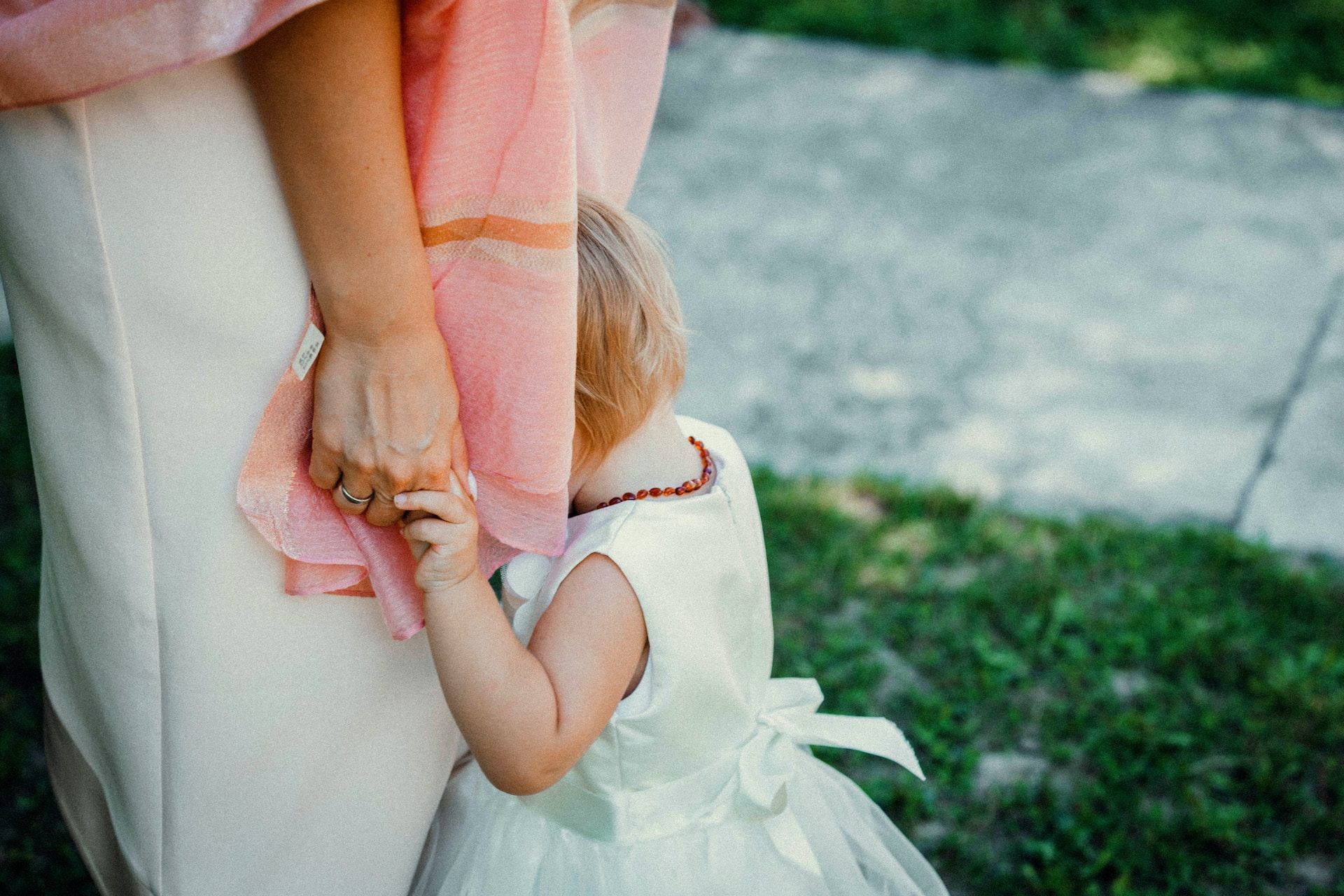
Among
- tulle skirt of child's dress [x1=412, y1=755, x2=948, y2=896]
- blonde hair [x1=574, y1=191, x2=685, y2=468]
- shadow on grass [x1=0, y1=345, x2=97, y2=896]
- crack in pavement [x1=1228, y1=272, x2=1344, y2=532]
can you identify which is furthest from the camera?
crack in pavement [x1=1228, y1=272, x2=1344, y2=532]

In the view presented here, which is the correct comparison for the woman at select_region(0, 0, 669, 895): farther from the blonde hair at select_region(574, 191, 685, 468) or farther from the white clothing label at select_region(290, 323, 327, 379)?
the blonde hair at select_region(574, 191, 685, 468)

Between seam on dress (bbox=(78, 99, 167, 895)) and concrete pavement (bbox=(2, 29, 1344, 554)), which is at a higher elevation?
seam on dress (bbox=(78, 99, 167, 895))

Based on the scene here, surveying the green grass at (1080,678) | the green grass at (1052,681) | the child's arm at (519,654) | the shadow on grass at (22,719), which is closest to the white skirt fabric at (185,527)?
the child's arm at (519,654)

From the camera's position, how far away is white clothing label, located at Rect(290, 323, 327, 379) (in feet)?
3.47

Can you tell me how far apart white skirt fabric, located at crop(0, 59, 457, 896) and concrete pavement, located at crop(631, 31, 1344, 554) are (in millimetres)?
2277

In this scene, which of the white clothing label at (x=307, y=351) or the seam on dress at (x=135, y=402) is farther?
the white clothing label at (x=307, y=351)

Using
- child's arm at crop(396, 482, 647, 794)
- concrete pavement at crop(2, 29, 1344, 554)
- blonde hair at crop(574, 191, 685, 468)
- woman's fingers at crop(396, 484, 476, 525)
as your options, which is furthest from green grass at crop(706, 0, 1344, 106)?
woman's fingers at crop(396, 484, 476, 525)

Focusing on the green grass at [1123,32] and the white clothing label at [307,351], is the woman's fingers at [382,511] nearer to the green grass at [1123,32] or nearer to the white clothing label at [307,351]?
the white clothing label at [307,351]

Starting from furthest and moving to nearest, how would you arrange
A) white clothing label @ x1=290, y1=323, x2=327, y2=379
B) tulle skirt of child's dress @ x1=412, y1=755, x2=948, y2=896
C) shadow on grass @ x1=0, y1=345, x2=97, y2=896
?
shadow on grass @ x1=0, y1=345, x2=97, y2=896
tulle skirt of child's dress @ x1=412, y1=755, x2=948, y2=896
white clothing label @ x1=290, y1=323, x2=327, y2=379

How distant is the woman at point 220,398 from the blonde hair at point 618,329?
209 mm

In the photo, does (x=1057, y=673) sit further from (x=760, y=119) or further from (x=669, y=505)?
(x=760, y=119)

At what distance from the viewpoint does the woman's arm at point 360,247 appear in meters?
0.94

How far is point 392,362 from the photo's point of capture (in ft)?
3.48

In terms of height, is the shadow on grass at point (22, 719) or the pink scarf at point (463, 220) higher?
the pink scarf at point (463, 220)
